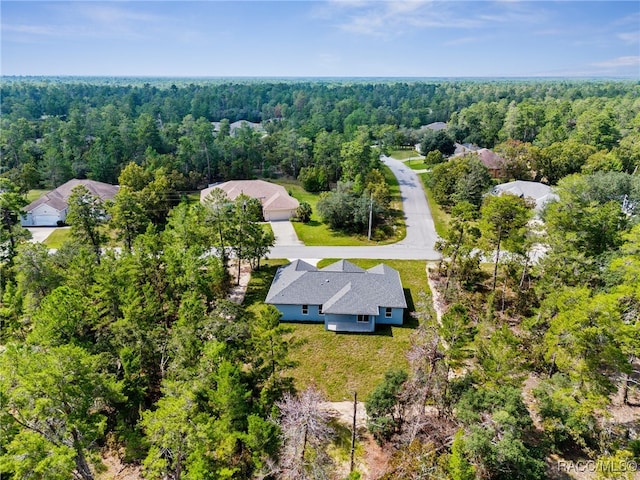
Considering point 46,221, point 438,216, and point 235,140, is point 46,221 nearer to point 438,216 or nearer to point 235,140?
point 235,140

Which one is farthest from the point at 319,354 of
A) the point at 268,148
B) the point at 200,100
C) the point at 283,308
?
the point at 200,100

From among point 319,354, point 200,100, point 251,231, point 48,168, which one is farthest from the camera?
point 200,100

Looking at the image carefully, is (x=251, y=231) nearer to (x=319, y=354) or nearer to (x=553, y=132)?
(x=319, y=354)

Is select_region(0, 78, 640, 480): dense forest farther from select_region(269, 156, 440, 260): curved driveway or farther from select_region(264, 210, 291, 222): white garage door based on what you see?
select_region(264, 210, 291, 222): white garage door

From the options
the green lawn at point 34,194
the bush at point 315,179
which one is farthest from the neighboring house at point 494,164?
the green lawn at point 34,194

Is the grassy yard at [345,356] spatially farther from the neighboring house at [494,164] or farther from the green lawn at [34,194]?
the green lawn at [34,194]

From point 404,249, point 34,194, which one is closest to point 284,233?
point 404,249
